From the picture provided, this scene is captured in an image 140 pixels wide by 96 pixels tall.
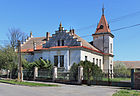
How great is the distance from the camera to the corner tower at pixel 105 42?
38.2 m

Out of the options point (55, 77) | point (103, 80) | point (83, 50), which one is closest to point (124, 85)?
point (103, 80)

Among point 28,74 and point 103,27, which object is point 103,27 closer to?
point 103,27

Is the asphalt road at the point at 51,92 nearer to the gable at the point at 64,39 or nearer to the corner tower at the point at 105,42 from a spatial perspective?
the gable at the point at 64,39

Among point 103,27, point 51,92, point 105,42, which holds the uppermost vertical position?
point 103,27

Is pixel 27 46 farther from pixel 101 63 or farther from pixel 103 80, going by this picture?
pixel 103 80

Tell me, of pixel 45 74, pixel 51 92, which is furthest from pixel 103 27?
pixel 51 92

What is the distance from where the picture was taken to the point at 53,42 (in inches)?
1280

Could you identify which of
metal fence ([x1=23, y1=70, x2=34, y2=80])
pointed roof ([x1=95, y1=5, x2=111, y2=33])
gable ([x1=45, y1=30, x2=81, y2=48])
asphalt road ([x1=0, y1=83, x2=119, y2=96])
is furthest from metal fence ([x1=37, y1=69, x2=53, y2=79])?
pointed roof ([x1=95, y1=5, x2=111, y2=33])

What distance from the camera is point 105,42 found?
3841 centimetres

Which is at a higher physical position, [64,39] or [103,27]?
[103,27]

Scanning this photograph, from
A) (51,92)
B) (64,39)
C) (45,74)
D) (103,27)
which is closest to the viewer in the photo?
(51,92)

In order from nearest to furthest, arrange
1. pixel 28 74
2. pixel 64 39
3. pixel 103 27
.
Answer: pixel 28 74
pixel 64 39
pixel 103 27

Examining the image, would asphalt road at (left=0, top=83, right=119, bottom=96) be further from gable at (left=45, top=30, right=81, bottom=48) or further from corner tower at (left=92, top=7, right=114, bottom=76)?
corner tower at (left=92, top=7, right=114, bottom=76)

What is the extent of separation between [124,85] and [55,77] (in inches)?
395
